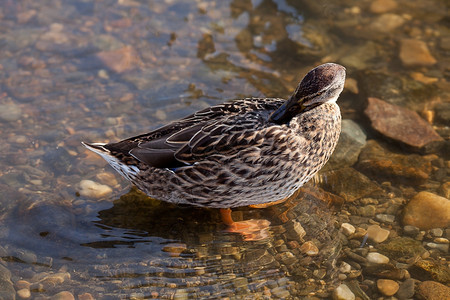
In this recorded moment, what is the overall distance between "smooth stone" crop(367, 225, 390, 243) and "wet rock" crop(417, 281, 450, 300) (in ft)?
2.14

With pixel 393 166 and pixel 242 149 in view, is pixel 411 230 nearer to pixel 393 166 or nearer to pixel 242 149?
pixel 393 166

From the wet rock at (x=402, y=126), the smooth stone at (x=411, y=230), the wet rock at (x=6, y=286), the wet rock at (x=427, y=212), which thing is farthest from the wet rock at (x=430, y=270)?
the wet rock at (x=6, y=286)

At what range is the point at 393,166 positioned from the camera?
6168mm

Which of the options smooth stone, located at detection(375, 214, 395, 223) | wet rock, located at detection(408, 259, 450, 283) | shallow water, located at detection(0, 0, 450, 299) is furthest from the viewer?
smooth stone, located at detection(375, 214, 395, 223)

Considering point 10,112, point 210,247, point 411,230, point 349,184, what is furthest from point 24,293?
point 411,230

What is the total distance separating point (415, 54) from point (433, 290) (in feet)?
13.9

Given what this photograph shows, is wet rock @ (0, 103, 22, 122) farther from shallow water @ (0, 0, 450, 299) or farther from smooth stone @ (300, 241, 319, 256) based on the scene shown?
smooth stone @ (300, 241, 319, 256)

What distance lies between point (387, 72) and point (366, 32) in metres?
1.11

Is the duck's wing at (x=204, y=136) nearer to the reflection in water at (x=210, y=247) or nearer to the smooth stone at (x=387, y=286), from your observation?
the reflection in water at (x=210, y=247)

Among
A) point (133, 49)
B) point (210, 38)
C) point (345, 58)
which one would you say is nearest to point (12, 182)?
point (133, 49)

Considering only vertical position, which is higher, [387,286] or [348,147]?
[348,147]

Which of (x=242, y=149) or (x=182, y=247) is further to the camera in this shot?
(x=182, y=247)

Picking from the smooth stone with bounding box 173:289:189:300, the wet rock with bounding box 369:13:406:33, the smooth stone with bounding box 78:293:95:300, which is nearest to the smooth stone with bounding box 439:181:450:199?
the smooth stone with bounding box 173:289:189:300

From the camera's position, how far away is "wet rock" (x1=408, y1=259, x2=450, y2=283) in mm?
4898
